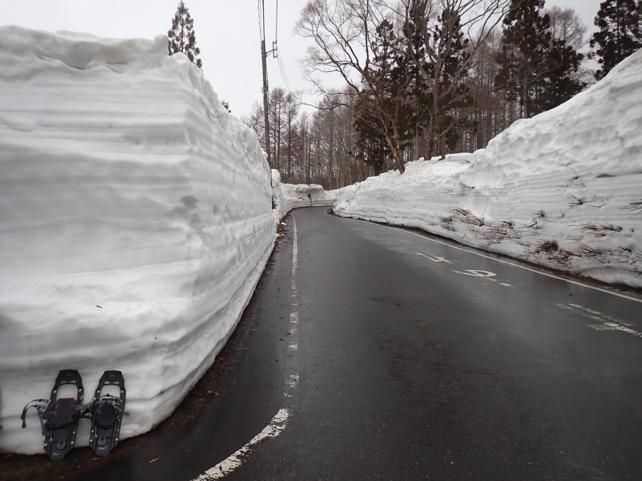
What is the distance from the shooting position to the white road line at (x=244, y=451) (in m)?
2.13

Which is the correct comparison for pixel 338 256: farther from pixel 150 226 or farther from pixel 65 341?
pixel 65 341

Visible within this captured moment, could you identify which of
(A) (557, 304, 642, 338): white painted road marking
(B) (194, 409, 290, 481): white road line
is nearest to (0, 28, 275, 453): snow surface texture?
(B) (194, 409, 290, 481): white road line

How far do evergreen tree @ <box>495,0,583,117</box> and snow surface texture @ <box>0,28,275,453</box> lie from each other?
28427 millimetres

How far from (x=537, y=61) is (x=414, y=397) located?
106 ft

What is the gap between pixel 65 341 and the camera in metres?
2.42

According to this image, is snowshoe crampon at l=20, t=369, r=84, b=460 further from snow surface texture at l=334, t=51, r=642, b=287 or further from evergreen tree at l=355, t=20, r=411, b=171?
evergreen tree at l=355, t=20, r=411, b=171

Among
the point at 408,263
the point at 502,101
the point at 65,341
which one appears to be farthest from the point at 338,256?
the point at 502,101

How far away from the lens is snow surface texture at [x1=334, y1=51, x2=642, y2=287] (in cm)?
651

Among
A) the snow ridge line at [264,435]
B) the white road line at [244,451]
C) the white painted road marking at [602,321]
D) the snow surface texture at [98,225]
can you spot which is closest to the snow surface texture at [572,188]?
the white painted road marking at [602,321]

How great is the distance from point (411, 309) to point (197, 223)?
3316 millimetres

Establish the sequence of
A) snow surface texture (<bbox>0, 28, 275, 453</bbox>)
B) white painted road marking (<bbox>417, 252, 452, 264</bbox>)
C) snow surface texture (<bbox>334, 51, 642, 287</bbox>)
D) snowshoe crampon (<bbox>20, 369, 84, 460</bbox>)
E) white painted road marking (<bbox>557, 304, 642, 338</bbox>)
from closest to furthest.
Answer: snowshoe crampon (<bbox>20, 369, 84, 460</bbox>) < snow surface texture (<bbox>0, 28, 275, 453</bbox>) < white painted road marking (<bbox>557, 304, 642, 338</bbox>) < snow surface texture (<bbox>334, 51, 642, 287</bbox>) < white painted road marking (<bbox>417, 252, 452, 264</bbox>)

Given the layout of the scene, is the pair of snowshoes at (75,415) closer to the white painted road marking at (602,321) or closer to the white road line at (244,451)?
the white road line at (244,451)

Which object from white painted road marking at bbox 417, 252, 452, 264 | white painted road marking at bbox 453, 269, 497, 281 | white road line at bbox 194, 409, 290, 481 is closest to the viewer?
white road line at bbox 194, 409, 290, 481

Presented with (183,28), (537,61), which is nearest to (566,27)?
(537,61)
